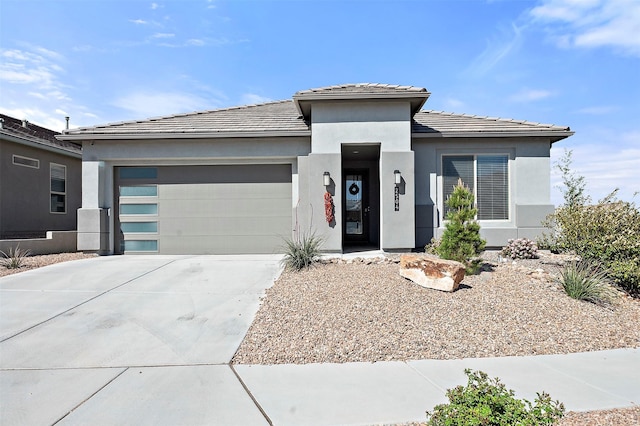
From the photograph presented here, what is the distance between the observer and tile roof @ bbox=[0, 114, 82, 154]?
12669mm

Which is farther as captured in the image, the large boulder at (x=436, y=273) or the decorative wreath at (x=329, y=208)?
Answer: the decorative wreath at (x=329, y=208)

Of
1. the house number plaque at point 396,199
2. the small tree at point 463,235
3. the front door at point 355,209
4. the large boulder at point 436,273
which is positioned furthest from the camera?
the front door at point 355,209

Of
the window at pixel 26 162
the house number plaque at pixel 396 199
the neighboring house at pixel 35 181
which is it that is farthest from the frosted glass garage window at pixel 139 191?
the house number plaque at pixel 396 199

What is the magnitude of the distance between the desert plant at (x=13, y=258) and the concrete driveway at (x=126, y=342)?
0.81 m

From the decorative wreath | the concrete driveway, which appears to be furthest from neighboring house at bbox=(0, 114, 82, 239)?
the decorative wreath

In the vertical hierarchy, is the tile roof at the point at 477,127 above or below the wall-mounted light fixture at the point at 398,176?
above

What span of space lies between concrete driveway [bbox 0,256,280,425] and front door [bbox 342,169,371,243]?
4.98 meters

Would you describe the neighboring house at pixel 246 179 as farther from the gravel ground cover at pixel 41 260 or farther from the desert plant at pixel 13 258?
the desert plant at pixel 13 258

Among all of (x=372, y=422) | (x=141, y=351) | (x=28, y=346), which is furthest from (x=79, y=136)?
(x=372, y=422)

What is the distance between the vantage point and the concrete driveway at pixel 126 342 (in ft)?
11.1

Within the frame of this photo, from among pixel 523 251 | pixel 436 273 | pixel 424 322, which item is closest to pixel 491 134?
pixel 523 251

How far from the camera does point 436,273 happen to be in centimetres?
626

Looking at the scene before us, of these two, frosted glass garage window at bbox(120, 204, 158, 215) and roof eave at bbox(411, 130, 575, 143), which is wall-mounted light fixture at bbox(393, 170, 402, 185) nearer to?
roof eave at bbox(411, 130, 575, 143)

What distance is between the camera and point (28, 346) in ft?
15.8
